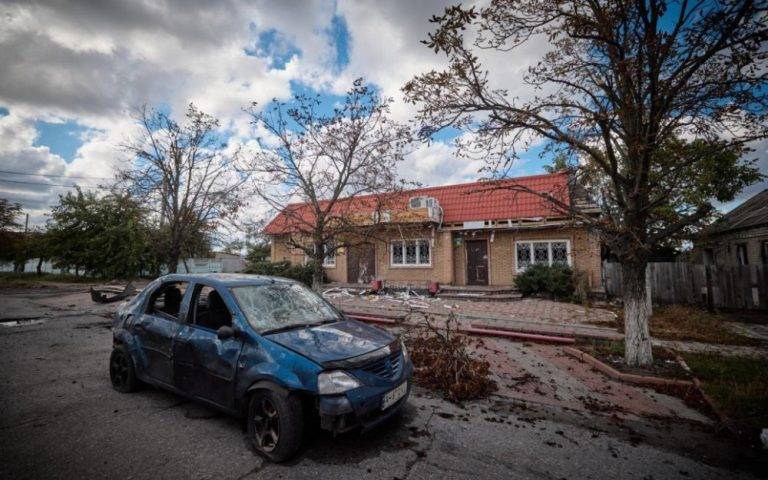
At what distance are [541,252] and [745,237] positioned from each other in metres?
9.75

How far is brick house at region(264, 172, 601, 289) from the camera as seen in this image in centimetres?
1478

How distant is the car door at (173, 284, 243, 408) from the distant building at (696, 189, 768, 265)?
16.6m

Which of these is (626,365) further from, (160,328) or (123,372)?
(123,372)

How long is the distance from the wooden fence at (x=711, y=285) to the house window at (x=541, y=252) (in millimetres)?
3234

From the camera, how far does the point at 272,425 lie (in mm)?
3057

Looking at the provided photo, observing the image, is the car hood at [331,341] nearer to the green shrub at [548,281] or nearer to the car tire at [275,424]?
the car tire at [275,424]

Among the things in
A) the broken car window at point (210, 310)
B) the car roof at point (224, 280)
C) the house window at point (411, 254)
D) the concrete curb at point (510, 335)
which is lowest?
the concrete curb at point (510, 335)

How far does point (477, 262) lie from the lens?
1666 centimetres

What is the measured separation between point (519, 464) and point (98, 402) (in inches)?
200

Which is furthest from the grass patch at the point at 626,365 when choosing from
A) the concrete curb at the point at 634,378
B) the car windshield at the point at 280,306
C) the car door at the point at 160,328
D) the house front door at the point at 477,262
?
the house front door at the point at 477,262

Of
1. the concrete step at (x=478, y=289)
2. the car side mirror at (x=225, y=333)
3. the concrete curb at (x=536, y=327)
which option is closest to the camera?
the car side mirror at (x=225, y=333)

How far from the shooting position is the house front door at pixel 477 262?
16469 millimetres

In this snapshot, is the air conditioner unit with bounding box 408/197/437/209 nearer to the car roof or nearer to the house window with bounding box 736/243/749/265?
the car roof

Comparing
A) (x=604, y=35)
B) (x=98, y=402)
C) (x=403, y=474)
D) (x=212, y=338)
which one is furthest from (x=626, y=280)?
(x=98, y=402)
